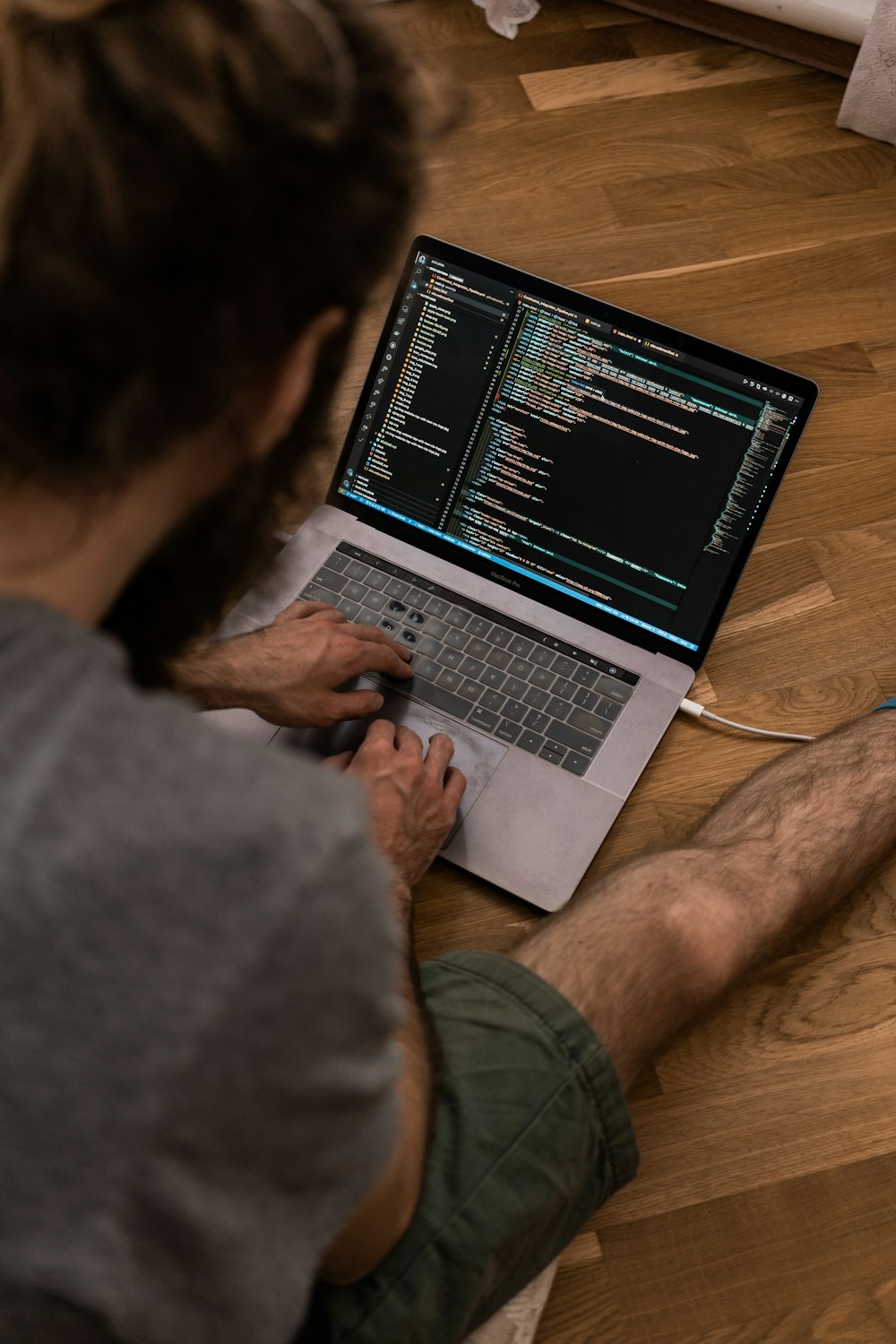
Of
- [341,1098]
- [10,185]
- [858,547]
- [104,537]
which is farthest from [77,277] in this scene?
[858,547]

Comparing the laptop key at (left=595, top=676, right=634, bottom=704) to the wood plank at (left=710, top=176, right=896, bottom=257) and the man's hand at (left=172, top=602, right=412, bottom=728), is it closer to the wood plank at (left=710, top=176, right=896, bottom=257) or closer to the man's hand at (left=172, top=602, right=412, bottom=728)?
the man's hand at (left=172, top=602, right=412, bottom=728)

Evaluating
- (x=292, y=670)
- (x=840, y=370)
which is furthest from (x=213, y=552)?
(x=840, y=370)

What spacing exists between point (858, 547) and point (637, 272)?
43cm

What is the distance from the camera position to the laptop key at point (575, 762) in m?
1.04

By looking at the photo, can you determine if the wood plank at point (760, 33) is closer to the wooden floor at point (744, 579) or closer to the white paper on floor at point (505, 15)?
the wooden floor at point (744, 579)

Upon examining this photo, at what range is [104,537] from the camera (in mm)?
556

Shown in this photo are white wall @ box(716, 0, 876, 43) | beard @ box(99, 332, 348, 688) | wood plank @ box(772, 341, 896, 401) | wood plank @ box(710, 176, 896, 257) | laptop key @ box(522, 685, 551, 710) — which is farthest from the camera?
white wall @ box(716, 0, 876, 43)

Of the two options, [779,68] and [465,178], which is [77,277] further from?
[779,68]

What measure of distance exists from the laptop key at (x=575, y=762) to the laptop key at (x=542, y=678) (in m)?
0.07

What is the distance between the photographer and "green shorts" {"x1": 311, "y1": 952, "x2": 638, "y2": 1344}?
2.49ft

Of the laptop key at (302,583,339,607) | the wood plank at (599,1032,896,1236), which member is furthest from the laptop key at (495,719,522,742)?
the wood plank at (599,1032,896,1236)

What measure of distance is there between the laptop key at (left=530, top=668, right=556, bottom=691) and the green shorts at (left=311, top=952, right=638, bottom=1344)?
281 mm

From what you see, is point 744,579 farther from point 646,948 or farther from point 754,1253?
point 754,1253

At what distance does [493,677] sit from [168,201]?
2.26 feet
